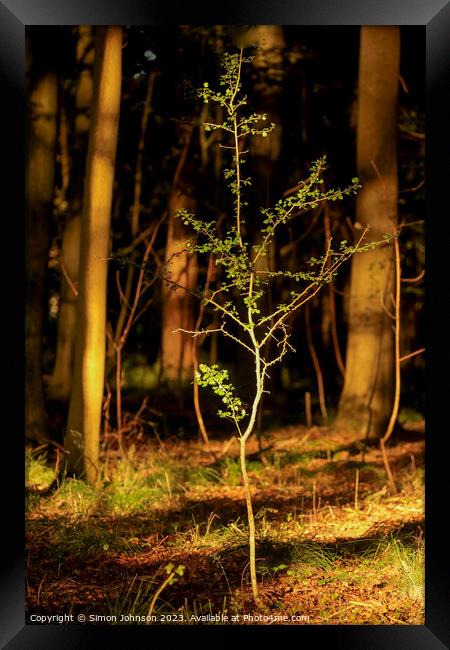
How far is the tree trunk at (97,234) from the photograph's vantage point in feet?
26.2

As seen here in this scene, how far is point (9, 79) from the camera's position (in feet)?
18.8

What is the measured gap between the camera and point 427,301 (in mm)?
5758

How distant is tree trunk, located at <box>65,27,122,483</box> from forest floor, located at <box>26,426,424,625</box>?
756mm

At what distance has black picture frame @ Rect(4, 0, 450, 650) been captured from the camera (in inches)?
219

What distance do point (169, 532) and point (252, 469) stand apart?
243 cm

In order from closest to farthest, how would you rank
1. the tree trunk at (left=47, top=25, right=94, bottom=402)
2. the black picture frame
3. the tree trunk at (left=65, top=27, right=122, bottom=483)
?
the black picture frame < the tree trunk at (left=65, top=27, right=122, bottom=483) < the tree trunk at (left=47, top=25, right=94, bottom=402)

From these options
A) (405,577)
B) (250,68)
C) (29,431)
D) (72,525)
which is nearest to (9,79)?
(72,525)

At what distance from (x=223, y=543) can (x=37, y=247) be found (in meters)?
4.32

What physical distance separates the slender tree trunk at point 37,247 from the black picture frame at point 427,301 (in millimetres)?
3972

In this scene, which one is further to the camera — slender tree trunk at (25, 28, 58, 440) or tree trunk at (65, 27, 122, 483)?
slender tree trunk at (25, 28, 58, 440)

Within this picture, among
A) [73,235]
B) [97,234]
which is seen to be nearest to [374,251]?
[97,234]

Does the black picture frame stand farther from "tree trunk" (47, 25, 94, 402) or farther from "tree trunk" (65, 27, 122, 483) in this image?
"tree trunk" (47, 25, 94, 402)

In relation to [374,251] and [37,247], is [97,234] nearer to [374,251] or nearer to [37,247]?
[37,247]

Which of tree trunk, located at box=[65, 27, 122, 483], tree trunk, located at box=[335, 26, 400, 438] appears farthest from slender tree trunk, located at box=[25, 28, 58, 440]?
tree trunk, located at box=[335, 26, 400, 438]
